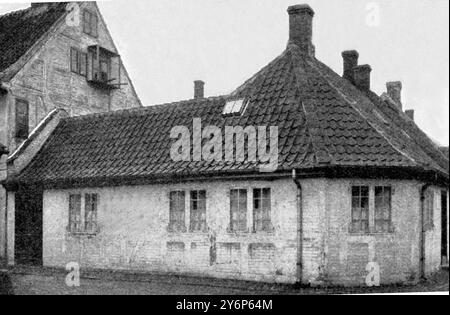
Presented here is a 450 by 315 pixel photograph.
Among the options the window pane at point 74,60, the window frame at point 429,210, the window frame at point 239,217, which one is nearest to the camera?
the window frame at point 239,217

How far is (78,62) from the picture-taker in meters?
25.2

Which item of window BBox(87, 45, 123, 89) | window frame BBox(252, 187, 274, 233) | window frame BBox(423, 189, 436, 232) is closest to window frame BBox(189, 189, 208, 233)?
window frame BBox(252, 187, 274, 233)

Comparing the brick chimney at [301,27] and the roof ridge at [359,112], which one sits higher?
the brick chimney at [301,27]

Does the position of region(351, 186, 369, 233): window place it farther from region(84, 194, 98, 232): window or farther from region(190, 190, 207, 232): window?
region(84, 194, 98, 232): window

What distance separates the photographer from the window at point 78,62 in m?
24.9

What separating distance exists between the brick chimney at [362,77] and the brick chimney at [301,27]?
15.3 ft

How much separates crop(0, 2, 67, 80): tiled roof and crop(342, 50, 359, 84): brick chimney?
1213cm

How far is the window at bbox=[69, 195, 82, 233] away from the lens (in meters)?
19.0

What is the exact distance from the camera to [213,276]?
1605cm

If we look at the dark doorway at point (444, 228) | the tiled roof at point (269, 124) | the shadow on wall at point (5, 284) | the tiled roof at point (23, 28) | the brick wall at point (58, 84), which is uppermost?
the tiled roof at point (23, 28)

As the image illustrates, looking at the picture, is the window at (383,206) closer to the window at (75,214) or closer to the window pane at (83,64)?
the window at (75,214)

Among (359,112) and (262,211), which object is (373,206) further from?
(262,211)

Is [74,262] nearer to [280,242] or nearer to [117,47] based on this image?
[280,242]

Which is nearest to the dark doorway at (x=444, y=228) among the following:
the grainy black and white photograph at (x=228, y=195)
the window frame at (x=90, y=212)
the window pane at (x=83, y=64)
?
the grainy black and white photograph at (x=228, y=195)
